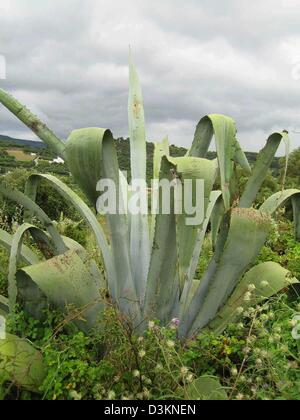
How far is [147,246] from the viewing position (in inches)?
107

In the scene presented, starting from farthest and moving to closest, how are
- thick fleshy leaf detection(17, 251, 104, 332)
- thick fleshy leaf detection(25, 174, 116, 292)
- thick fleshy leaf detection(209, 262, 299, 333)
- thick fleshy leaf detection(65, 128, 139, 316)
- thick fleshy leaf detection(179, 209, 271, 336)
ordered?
thick fleshy leaf detection(25, 174, 116, 292) → thick fleshy leaf detection(209, 262, 299, 333) → thick fleshy leaf detection(179, 209, 271, 336) → thick fleshy leaf detection(17, 251, 104, 332) → thick fleshy leaf detection(65, 128, 139, 316)

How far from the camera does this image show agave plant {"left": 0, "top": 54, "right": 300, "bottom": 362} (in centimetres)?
212

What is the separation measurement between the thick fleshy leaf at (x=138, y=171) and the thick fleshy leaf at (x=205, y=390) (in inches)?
29.0

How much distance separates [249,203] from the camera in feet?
8.82

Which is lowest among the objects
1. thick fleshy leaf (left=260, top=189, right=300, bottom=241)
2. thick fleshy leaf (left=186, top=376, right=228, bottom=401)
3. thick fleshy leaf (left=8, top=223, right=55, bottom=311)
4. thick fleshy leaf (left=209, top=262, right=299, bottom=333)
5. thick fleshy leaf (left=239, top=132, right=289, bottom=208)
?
thick fleshy leaf (left=186, top=376, right=228, bottom=401)

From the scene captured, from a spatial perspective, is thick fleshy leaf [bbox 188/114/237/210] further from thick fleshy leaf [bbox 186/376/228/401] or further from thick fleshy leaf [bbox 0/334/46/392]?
thick fleshy leaf [bbox 0/334/46/392]

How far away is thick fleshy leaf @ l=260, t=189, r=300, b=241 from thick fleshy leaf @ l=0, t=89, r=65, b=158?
3.79 ft

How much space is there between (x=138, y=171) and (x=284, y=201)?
83 cm

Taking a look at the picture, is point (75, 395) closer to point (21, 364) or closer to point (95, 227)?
point (21, 364)

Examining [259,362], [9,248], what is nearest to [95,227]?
[9,248]

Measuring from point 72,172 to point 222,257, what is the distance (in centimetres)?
85

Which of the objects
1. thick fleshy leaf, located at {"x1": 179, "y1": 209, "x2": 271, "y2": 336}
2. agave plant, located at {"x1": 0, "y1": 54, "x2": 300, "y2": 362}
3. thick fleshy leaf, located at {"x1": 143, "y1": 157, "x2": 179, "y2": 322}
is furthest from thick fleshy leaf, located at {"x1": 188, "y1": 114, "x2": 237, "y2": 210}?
thick fleshy leaf, located at {"x1": 143, "y1": 157, "x2": 179, "y2": 322}

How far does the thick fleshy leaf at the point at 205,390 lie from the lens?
5.99 ft
